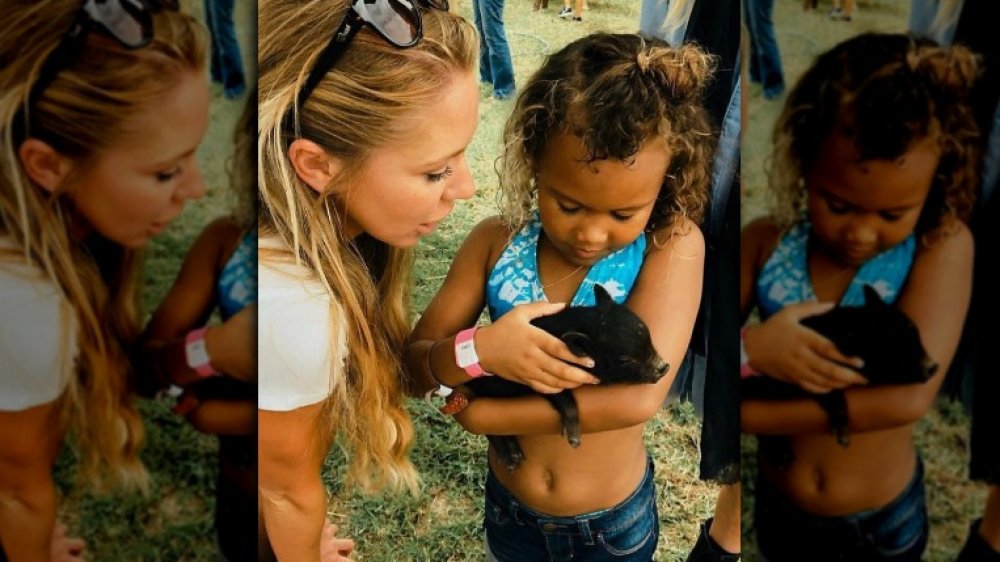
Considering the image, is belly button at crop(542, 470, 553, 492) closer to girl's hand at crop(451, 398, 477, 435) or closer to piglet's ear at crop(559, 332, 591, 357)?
girl's hand at crop(451, 398, 477, 435)

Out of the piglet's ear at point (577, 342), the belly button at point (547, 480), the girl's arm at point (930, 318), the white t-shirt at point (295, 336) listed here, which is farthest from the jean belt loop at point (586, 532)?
the white t-shirt at point (295, 336)

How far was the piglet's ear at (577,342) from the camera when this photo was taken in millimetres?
2682

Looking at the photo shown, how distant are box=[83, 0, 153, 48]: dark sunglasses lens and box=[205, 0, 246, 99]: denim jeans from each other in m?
0.18

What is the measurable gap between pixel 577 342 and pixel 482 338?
272mm

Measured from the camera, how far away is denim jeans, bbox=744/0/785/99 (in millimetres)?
2666

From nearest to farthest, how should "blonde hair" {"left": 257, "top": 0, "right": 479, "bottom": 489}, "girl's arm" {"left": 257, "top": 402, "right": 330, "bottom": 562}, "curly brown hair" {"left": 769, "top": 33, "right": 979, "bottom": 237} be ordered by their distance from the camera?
"curly brown hair" {"left": 769, "top": 33, "right": 979, "bottom": 237} → "blonde hair" {"left": 257, "top": 0, "right": 479, "bottom": 489} → "girl's arm" {"left": 257, "top": 402, "right": 330, "bottom": 562}

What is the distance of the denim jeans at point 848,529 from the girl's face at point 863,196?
0.65 meters

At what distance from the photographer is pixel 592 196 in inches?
103

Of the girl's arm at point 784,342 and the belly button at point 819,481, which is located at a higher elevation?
the girl's arm at point 784,342

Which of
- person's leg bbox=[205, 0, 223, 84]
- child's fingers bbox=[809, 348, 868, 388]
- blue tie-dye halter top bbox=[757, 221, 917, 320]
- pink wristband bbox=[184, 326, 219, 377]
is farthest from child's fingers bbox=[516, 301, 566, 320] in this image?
person's leg bbox=[205, 0, 223, 84]

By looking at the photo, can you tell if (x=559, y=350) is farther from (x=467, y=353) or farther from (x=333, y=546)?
(x=333, y=546)

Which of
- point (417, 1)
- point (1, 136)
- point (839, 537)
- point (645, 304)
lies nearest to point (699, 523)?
point (839, 537)

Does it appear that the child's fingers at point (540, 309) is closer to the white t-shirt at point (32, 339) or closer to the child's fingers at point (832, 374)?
the child's fingers at point (832, 374)

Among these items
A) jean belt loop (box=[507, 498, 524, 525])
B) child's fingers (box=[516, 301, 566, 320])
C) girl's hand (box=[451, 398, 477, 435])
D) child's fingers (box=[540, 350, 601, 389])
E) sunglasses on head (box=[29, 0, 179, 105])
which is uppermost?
sunglasses on head (box=[29, 0, 179, 105])
